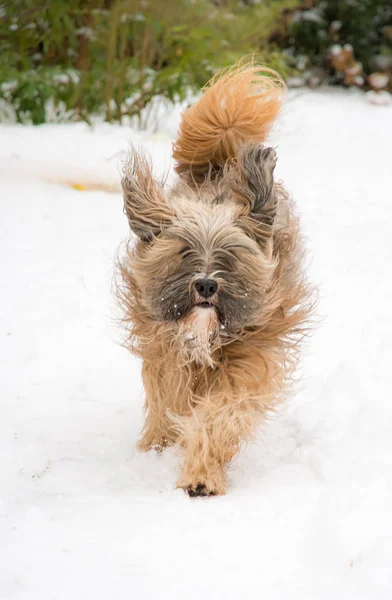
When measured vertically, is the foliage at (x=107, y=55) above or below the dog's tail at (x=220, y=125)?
below

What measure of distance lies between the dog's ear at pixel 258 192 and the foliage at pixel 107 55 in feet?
19.5

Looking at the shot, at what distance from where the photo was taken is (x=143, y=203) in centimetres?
398

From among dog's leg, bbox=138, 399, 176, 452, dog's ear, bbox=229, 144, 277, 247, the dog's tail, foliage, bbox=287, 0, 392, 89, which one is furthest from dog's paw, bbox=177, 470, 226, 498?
foliage, bbox=287, 0, 392, 89

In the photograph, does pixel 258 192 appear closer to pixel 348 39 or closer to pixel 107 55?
pixel 107 55

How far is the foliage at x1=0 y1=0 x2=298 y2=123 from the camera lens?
Answer: 9.59 meters

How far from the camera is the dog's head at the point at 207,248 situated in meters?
3.67

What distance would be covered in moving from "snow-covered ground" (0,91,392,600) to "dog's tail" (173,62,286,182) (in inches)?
54.0

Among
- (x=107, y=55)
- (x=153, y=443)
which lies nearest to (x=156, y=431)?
(x=153, y=443)

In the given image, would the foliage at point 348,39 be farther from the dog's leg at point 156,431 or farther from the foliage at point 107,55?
the dog's leg at point 156,431

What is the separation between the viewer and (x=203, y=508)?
3.48 metres

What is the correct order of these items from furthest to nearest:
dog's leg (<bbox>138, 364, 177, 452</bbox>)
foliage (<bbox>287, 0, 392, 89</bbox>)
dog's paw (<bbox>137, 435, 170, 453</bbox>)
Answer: foliage (<bbox>287, 0, 392, 89</bbox>)
dog's paw (<bbox>137, 435, 170, 453</bbox>)
dog's leg (<bbox>138, 364, 177, 452</bbox>)

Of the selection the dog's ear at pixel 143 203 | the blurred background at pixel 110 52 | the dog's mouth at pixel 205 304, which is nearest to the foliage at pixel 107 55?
the blurred background at pixel 110 52

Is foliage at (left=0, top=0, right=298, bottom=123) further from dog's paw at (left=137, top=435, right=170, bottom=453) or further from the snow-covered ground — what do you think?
dog's paw at (left=137, top=435, right=170, bottom=453)

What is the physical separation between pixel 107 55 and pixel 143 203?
21.4 feet
